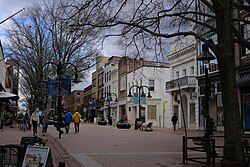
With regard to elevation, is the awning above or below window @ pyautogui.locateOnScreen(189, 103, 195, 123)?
above

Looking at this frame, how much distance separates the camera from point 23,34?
140 feet

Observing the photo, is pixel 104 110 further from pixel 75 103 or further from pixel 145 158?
pixel 145 158

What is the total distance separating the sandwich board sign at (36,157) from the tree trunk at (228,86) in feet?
16.7

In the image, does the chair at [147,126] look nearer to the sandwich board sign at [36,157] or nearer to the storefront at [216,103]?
the storefront at [216,103]

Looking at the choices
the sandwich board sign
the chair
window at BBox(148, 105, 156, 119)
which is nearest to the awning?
the chair

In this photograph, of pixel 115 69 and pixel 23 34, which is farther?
pixel 115 69

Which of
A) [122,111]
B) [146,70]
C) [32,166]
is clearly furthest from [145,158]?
[122,111]

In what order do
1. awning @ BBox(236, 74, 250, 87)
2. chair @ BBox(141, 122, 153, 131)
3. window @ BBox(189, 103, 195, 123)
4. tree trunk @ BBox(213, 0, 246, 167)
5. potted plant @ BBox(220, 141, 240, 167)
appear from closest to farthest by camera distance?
potted plant @ BBox(220, 141, 240, 167)
tree trunk @ BBox(213, 0, 246, 167)
awning @ BBox(236, 74, 250, 87)
chair @ BBox(141, 122, 153, 131)
window @ BBox(189, 103, 195, 123)

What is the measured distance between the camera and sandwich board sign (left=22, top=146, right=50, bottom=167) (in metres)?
8.78

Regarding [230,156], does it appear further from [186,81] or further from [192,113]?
[192,113]

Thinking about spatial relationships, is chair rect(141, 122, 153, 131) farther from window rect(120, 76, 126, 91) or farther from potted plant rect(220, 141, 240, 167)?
window rect(120, 76, 126, 91)

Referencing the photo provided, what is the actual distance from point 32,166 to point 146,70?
173 ft

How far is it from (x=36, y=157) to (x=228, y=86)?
564 centimetres

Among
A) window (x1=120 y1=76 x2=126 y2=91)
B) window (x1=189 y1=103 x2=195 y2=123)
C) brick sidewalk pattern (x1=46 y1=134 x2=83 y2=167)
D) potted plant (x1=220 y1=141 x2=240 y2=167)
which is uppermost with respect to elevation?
window (x1=120 y1=76 x2=126 y2=91)
